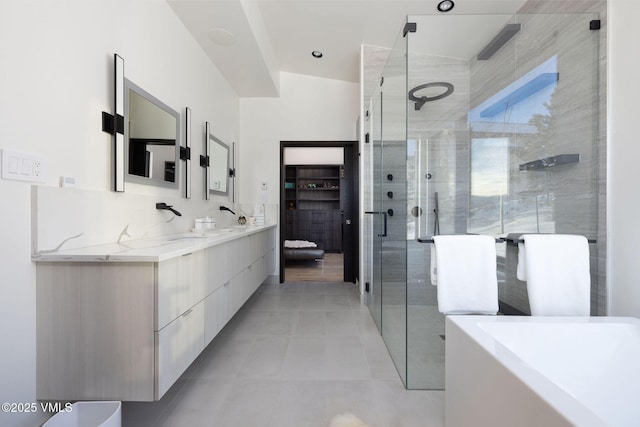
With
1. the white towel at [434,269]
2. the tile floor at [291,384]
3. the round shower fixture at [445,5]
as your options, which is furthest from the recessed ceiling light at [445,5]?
the tile floor at [291,384]

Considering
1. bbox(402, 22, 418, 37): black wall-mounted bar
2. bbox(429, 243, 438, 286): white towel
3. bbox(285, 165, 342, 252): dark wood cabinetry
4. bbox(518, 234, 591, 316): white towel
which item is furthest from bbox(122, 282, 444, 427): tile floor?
bbox(285, 165, 342, 252): dark wood cabinetry

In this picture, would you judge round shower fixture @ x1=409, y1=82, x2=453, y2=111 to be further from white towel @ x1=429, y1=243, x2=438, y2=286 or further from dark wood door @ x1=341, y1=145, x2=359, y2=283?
dark wood door @ x1=341, y1=145, x2=359, y2=283

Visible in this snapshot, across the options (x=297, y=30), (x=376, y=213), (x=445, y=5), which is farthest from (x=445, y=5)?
(x=376, y=213)

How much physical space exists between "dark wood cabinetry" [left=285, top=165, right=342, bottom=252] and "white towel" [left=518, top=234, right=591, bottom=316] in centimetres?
579

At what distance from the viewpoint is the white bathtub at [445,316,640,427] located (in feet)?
3.31

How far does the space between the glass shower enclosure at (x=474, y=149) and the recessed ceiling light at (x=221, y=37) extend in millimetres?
1537

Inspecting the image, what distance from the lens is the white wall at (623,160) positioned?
60.7 inches

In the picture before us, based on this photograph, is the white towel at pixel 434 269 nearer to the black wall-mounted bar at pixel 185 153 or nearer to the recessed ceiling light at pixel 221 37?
the black wall-mounted bar at pixel 185 153

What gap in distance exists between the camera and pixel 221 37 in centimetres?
274

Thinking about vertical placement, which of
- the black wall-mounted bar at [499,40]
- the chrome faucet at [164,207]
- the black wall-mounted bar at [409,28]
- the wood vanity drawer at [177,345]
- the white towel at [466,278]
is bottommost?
the wood vanity drawer at [177,345]

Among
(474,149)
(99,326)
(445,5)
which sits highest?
(445,5)

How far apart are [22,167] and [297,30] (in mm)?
2886

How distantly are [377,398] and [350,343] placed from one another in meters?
0.70

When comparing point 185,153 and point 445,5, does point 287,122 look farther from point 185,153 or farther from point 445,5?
point 445,5
